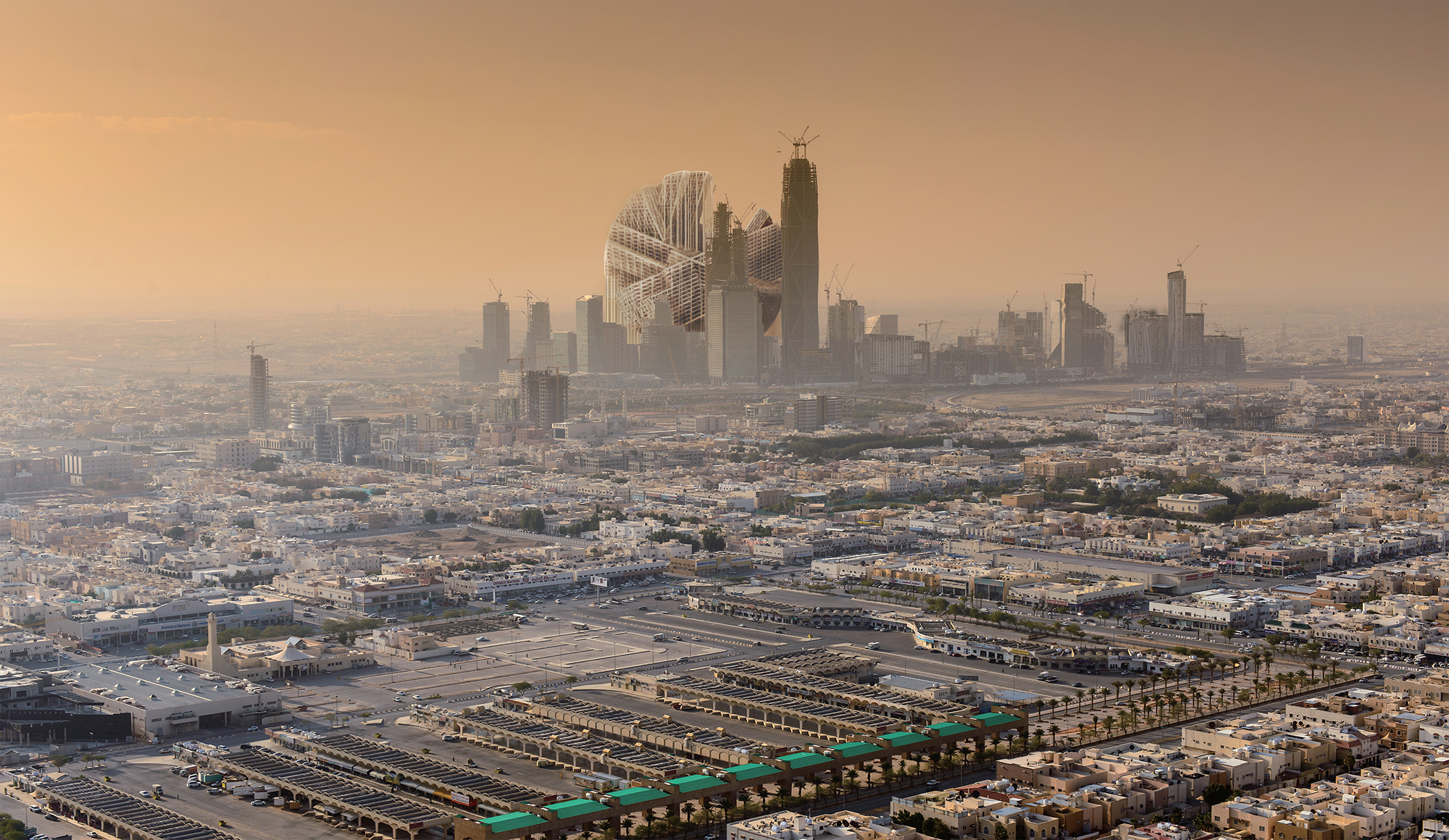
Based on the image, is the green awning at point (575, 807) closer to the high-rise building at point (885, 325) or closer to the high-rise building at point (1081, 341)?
the high-rise building at point (1081, 341)

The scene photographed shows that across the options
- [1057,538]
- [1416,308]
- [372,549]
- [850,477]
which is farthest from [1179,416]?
[1416,308]

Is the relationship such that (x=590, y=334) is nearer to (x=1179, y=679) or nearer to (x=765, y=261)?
(x=765, y=261)

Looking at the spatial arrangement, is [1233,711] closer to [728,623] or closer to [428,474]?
[728,623]

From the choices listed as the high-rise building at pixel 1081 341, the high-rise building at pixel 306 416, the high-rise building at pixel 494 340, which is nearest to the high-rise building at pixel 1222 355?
the high-rise building at pixel 1081 341

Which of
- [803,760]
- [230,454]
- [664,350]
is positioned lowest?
[803,760]

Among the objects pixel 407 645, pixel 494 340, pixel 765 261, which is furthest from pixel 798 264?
pixel 407 645
